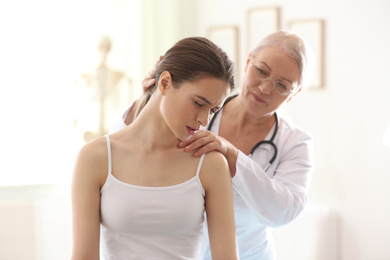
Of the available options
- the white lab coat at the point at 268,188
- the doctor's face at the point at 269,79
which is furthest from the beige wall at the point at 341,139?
the doctor's face at the point at 269,79

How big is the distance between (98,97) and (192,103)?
2.34 m

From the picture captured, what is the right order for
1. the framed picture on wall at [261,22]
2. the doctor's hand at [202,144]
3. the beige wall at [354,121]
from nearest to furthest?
the doctor's hand at [202,144] → the beige wall at [354,121] → the framed picture on wall at [261,22]

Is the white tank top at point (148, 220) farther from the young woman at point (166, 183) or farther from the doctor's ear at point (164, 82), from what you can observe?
the doctor's ear at point (164, 82)

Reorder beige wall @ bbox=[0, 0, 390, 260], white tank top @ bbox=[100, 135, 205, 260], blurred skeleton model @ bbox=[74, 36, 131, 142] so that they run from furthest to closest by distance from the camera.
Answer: blurred skeleton model @ bbox=[74, 36, 131, 142], beige wall @ bbox=[0, 0, 390, 260], white tank top @ bbox=[100, 135, 205, 260]

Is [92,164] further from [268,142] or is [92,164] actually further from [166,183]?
[268,142]

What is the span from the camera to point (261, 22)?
3857 millimetres

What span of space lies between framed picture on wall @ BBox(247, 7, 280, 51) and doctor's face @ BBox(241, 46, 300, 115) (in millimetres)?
2025

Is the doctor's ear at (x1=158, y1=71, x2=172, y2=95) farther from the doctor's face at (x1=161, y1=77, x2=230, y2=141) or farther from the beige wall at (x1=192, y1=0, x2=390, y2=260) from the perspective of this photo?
the beige wall at (x1=192, y1=0, x2=390, y2=260)

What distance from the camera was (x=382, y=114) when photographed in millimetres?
3424

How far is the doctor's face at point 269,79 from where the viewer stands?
1.80 metres

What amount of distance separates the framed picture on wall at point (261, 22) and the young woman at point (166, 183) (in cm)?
247

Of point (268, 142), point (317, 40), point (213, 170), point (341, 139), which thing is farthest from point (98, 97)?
point (213, 170)

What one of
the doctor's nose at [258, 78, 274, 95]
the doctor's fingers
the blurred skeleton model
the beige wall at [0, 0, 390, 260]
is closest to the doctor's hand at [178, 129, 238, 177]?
the doctor's fingers

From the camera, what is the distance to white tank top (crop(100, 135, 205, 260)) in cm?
138
